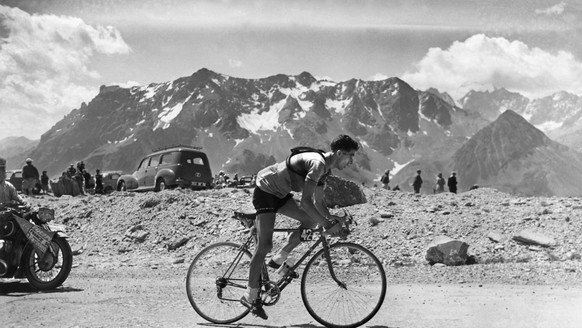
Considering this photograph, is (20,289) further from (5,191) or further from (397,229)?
(397,229)

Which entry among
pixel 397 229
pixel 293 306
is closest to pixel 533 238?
pixel 397 229

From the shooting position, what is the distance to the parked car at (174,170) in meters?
29.3

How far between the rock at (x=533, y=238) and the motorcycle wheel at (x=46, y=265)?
11665 mm

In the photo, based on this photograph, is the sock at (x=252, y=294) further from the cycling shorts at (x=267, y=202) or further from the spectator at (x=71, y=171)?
the spectator at (x=71, y=171)

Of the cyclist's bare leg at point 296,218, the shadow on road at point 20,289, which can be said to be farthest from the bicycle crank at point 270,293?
the shadow on road at point 20,289

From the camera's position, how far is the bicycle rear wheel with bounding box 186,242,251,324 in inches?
297

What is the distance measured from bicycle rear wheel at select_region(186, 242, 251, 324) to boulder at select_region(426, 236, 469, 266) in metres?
7.93

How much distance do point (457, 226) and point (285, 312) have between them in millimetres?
10911

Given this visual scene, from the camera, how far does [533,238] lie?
1580 cm

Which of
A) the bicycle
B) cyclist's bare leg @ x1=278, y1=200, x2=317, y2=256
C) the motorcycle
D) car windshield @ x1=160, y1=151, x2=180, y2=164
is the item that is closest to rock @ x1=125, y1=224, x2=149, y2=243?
the motorcycle

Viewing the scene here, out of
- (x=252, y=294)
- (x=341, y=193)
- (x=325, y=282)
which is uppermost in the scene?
(x=341, y=193)

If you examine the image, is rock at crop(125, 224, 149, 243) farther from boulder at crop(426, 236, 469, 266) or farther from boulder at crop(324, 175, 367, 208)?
boulder at crop(426, 236, 469, 266)

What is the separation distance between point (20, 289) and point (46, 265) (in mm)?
732

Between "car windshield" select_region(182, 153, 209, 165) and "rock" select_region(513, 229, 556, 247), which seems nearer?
"rock" select_region(513, 229, 556, 247)
